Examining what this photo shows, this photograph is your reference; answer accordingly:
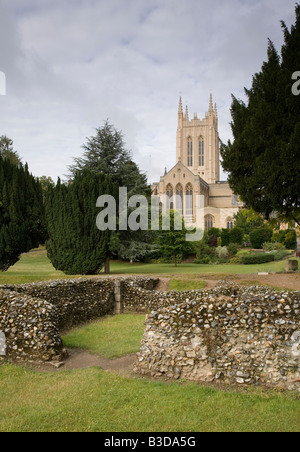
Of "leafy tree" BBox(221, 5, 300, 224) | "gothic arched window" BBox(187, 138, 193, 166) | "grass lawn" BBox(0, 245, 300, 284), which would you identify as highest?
"gothic arched window" BBox(187, 138, 193, 166)

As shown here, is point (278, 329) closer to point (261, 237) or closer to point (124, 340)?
point (124, 340)

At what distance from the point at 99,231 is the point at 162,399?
47.1 feet

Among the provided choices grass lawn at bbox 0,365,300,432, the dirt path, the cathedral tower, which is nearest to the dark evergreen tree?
the dirt path

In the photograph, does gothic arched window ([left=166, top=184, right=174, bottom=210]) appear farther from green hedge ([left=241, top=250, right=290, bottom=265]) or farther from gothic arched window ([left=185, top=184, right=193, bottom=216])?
green hedge ([left=241, top=250, right=290, bottom=265])

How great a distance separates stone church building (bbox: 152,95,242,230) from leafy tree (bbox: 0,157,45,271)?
3662 cm

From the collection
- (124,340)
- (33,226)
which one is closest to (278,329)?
(124,340)

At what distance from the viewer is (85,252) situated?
18547mm

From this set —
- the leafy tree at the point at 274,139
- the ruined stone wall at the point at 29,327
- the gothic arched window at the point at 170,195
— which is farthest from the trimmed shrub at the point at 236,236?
the ruined stone wall at the point at 29,327

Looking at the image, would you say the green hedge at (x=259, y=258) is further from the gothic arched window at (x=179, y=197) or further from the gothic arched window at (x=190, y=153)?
the gothic arched window at (x=190, y=153)

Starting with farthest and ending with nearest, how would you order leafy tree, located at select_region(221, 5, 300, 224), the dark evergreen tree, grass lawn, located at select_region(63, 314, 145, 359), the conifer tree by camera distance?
the conifer tree → the dark evergreen tree → leafy tree, located at select_region(221, 5, 300, 224) → grass lawn, located at select_region(63, 314, 145, 359)

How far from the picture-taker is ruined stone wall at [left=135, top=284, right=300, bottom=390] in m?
5.16

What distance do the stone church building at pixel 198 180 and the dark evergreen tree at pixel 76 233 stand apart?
36.0 meters

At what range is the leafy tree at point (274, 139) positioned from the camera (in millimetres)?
12141

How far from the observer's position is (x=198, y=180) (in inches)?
2830
